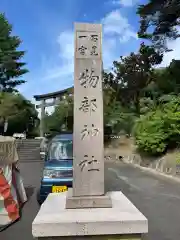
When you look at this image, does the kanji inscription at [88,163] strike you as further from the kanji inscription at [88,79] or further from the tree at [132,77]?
the tree at [132,77]

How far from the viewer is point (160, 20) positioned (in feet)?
68.7

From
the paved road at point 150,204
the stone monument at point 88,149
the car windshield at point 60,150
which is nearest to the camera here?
the stone monument at point 88,149

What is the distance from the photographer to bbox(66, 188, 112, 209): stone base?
4.00 metres

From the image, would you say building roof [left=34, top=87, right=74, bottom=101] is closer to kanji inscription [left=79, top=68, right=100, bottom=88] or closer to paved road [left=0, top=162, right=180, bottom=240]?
paved road [left=0, top=162, right=180, bottom=240]

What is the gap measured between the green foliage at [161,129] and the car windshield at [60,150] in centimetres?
897

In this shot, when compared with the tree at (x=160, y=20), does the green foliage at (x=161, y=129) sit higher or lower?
lower

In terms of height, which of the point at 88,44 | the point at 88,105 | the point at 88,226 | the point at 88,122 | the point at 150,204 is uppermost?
the point at 88,44

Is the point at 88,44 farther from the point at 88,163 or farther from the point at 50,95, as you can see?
the point at 50,95

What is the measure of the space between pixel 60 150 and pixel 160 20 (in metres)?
14.6

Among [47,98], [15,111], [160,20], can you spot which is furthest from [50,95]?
[160,20]

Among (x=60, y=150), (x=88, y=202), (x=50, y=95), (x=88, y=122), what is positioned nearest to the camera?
(x=88, y=202)

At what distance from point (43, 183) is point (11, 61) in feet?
116

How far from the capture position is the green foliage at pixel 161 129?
17.6m

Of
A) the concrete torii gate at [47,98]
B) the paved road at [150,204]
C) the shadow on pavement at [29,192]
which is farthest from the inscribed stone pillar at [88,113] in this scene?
the concrete torii gate at [47,98]
